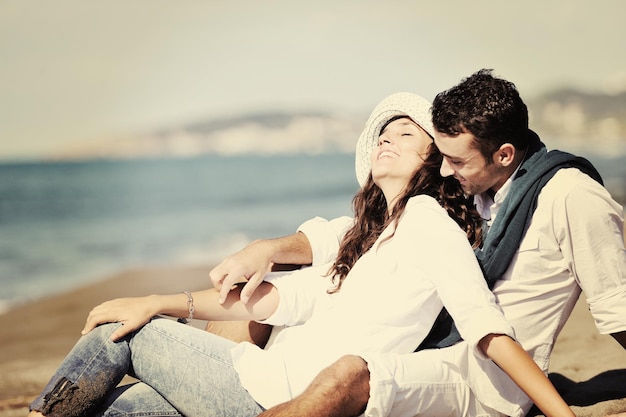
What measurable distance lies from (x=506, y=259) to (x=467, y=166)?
35cm

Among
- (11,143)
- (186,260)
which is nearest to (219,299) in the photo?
(186,260)

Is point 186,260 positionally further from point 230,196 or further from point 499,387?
point 499,387

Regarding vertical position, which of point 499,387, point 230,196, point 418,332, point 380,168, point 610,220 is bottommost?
point 230,196

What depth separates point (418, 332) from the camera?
250 cm

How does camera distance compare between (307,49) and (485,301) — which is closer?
(485,301)

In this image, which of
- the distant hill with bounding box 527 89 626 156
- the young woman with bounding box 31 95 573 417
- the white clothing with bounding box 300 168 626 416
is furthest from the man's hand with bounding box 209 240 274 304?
the distant hill with bounding box 527 89 626 156

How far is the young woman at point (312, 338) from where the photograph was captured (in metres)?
2.29

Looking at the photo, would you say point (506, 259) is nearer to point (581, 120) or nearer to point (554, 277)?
point (554, 277)

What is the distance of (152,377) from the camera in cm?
251

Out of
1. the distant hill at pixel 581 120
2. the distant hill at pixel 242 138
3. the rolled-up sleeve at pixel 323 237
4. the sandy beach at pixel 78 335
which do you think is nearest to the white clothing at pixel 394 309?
the rolled-up sleeve at pixel 323 237

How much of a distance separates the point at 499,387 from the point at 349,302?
562 mm

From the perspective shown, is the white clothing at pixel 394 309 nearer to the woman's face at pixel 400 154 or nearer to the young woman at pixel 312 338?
the young woman at pixel 312 338

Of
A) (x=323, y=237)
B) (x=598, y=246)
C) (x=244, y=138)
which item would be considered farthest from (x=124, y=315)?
(x=244, y=138)

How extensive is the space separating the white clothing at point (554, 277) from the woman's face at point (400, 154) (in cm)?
38
